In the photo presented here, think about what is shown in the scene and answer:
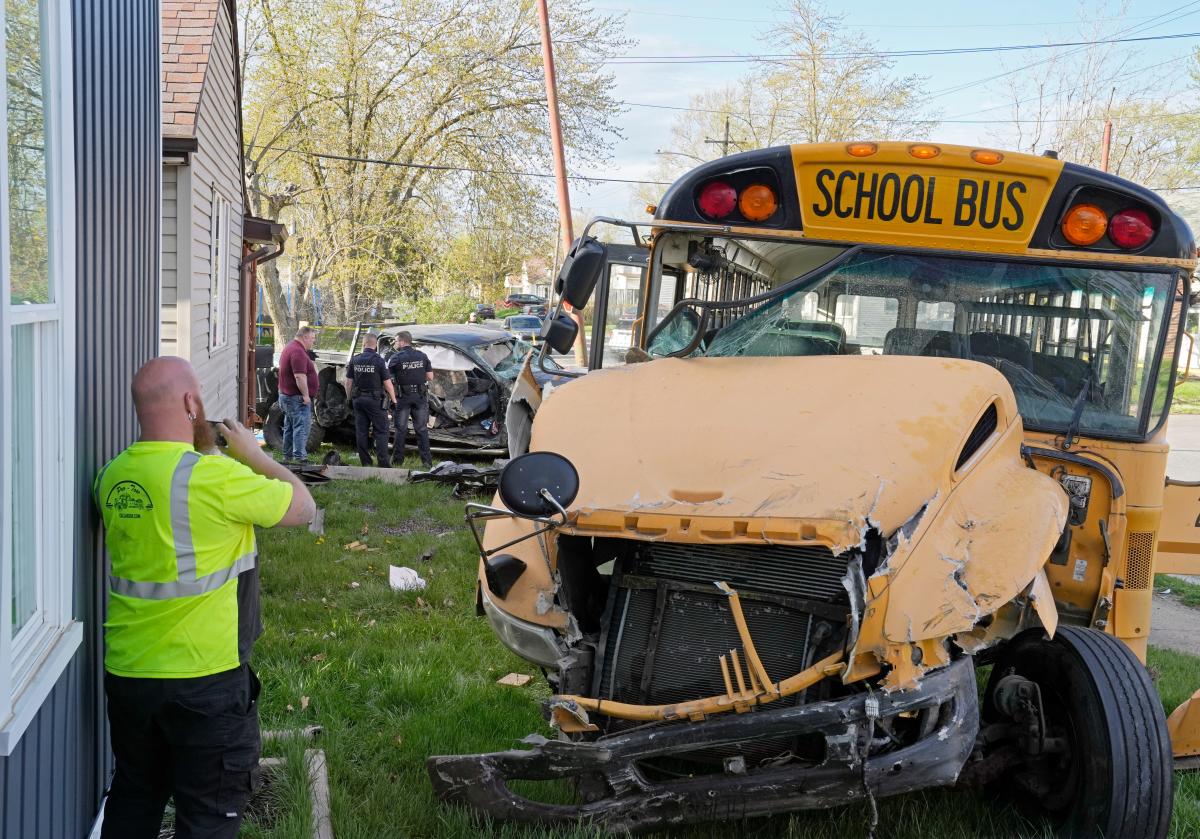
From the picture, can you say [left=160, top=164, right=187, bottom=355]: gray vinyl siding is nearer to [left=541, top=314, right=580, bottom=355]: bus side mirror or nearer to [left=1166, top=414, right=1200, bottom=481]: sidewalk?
[left=541, top=314, right=580, bottom=355]: bus side mirror

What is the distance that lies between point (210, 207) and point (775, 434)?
385 inches

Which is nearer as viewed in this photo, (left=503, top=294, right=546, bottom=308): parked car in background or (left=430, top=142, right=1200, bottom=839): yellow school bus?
(left=430, top=142, right=1200, bottom=839): yellow school bus

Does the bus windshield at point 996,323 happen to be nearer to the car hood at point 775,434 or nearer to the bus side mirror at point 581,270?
the bus side mirror at point 581,270

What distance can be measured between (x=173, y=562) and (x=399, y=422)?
1023 centimetres

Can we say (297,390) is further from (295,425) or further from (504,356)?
(504,356)

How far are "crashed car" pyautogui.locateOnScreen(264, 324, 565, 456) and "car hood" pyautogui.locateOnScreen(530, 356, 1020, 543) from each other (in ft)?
30.0

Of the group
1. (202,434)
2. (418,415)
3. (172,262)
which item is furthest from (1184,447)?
(202,434)

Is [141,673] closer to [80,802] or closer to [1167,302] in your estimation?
[80,802]

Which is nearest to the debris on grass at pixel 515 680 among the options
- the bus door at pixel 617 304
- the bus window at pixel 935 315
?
the bus door at pixel 617 304

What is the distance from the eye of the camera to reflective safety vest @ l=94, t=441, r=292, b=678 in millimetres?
2891

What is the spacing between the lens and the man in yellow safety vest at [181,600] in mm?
2896

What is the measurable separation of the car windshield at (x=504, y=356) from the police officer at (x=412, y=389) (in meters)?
1.00

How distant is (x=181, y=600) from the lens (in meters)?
2.93

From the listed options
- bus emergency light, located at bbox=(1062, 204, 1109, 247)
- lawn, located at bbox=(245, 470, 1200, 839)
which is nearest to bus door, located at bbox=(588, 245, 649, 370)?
lawn, located at bbox=(245, 470, 1200, 839)
